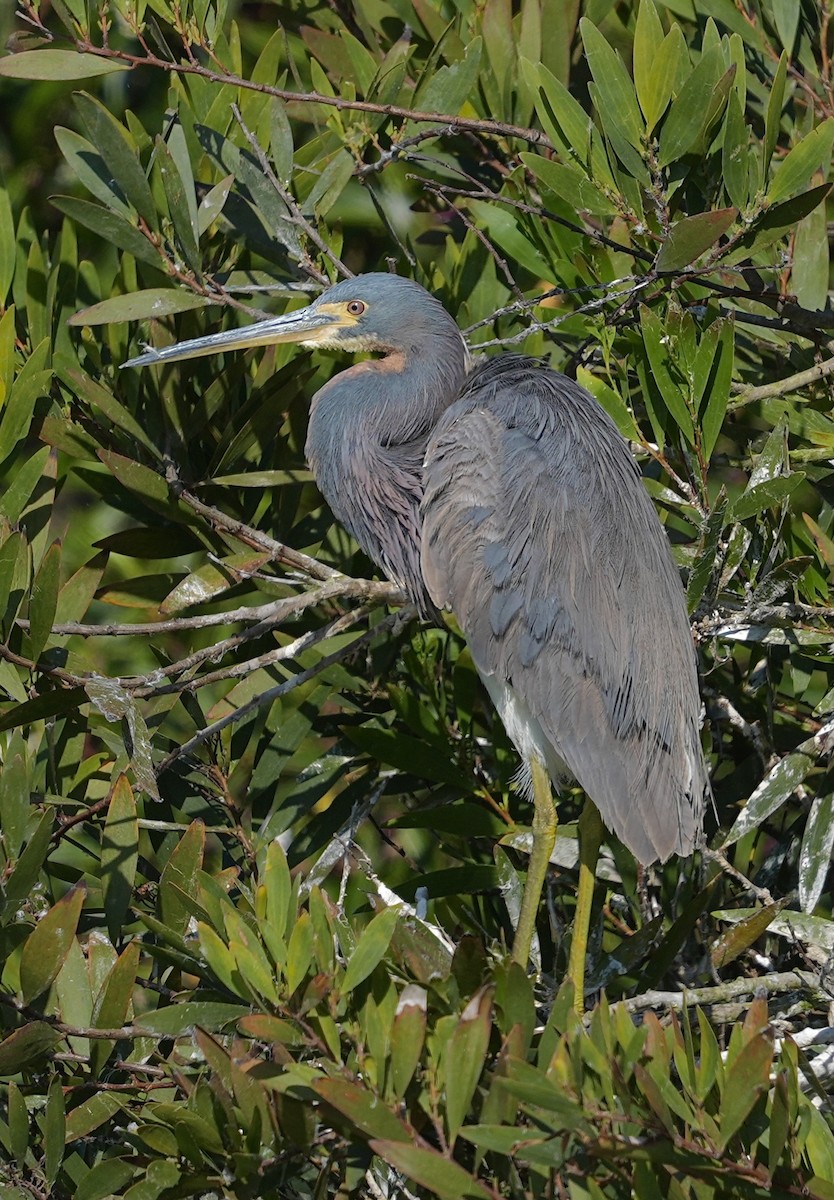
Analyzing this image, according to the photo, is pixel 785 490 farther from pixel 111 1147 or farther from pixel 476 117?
pixel 111 1147

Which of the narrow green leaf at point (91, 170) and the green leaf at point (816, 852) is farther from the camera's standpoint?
the narrow green leaf at point (91, 170)

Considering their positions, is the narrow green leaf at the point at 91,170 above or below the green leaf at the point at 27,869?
above

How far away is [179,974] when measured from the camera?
2.30m

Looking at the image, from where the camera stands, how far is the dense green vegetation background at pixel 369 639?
1.69 m

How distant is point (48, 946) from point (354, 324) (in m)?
1.64

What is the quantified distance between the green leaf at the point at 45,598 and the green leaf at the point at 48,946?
46 centimetres

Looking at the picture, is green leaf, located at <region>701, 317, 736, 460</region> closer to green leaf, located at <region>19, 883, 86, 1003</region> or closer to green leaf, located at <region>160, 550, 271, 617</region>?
green leaf, located at <region>160, 550, 271, 617</region>

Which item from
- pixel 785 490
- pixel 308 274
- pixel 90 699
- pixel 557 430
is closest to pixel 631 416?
pixel 557 430

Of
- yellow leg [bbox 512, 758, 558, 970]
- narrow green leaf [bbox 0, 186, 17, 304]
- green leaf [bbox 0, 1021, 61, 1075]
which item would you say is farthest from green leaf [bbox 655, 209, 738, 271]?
green leaf [bbox 0, 1021, 61, 1075]

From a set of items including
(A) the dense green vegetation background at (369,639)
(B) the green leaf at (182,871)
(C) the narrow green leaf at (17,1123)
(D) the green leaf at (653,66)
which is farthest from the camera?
(D) the green leaf at (653,66)

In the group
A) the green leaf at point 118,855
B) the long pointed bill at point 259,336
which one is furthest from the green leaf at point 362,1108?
the long pointed bill at point 259,336

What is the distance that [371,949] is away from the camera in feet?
5.51

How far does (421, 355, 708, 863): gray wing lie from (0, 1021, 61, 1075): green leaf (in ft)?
3.93

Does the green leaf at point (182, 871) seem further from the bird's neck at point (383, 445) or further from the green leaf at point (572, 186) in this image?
the green leaf at point (572, 186)
